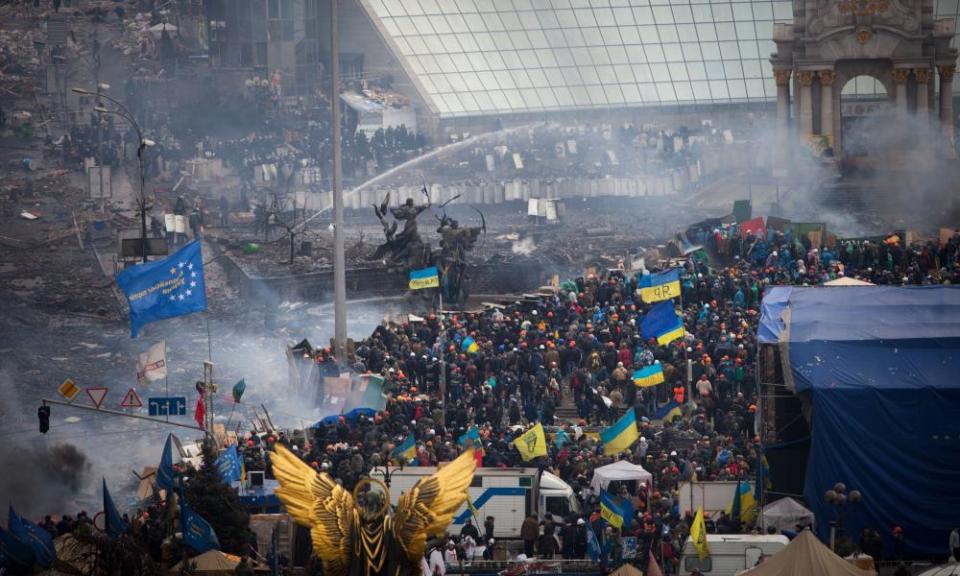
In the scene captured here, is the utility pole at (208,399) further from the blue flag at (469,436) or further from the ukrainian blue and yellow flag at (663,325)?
the ukrainian blue and yellow flag at (663,325)

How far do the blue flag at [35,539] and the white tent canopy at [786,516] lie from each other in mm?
12485

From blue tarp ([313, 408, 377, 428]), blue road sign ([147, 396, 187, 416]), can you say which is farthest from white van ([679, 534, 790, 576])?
blue road sign ([147, 396, 187, 416])

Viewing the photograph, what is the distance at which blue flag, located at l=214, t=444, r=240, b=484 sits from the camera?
42.0m

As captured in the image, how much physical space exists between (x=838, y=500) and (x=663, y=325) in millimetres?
15887

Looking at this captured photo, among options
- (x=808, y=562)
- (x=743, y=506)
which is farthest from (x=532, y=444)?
(x=808, y=562)

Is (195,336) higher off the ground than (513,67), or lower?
lower

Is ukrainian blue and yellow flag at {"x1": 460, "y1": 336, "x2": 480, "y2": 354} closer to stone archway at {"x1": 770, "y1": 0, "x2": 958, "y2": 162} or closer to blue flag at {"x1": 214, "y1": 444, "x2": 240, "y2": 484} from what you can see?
blue flag at {"x1": 214, "y1": 444, "x2": 240, "y2": 484}

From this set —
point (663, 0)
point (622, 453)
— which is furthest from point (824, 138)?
point (622, 453)

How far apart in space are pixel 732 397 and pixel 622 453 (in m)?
5.52

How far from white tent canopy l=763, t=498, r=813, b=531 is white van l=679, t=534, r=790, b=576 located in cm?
277

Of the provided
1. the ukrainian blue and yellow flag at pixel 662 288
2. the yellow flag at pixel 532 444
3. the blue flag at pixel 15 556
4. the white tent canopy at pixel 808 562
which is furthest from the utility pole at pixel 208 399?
the white tent canopy at pixel 808 562

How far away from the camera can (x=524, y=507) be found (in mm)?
42562

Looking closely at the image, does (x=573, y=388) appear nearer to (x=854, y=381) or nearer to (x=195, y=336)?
(x=854, y=381)

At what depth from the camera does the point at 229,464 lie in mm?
42469
